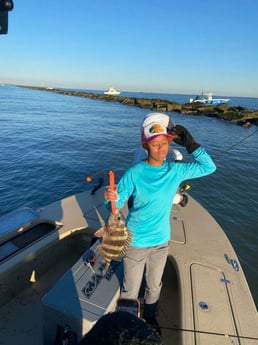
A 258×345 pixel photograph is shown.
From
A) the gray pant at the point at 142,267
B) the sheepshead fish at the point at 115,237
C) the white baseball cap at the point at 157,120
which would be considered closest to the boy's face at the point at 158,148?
the white baseball cap at the point at 157,120

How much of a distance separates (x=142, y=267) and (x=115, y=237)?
0.54 meters

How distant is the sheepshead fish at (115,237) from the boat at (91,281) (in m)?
0.49

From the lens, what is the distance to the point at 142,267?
8.92ft

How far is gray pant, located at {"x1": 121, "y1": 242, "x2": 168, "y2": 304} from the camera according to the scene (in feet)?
8.60

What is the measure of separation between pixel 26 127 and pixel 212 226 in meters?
22.1

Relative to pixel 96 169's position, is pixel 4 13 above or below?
above

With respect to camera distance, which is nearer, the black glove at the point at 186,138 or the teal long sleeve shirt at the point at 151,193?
the teal long sleeve shirt at the point at 151,193

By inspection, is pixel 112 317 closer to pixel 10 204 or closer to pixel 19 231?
pixel 19 231

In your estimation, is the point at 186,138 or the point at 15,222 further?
the point at 15,222

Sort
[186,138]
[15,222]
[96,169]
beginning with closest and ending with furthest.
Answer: [186,138]
[15,222]
[96,169]

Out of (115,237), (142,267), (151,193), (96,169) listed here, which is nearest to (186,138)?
(151,193)

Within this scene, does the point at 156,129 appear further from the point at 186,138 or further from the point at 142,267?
the point at 142,267

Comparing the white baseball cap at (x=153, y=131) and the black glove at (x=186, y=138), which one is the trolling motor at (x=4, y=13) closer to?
the white baseball cap at (x=153, y=131)

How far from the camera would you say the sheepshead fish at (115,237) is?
7.93 feet
